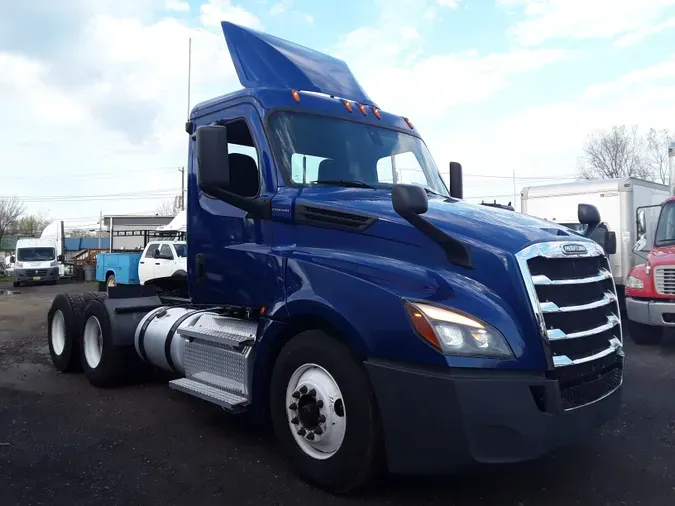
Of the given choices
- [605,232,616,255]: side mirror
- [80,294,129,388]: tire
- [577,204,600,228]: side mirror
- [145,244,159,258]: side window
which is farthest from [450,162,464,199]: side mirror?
[145,244,159,258]: side window

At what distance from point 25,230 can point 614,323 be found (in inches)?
3697

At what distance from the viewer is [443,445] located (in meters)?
3.12

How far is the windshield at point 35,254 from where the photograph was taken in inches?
1196

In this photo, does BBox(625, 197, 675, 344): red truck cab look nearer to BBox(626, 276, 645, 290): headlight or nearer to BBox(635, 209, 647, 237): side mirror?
BBox(626, 276, 645, 290): headlight

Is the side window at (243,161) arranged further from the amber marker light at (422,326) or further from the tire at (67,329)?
the tire at (67,329)

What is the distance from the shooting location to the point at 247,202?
4375 millimetres

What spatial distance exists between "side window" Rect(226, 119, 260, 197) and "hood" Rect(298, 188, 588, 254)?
534mm

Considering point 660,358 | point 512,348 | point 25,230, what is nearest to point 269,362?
point 512,348

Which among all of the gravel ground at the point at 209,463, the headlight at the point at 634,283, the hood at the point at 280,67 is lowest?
the gravel ground at the point at 209,463

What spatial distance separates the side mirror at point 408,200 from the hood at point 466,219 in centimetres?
17

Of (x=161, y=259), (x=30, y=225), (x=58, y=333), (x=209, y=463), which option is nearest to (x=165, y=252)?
(x=161, y=259)

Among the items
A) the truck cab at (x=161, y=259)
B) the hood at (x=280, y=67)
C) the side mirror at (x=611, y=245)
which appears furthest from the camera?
the truck cab at (x=161, y=259)

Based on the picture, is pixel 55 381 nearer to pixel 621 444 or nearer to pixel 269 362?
pixel 269 362

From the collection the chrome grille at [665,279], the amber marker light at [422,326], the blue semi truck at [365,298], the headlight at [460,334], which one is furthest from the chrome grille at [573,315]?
the chrome grille at [665,279]
